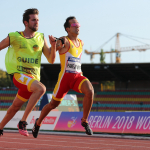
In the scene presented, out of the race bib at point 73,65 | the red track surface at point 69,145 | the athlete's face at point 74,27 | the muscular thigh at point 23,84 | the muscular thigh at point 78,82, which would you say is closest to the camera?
the muscular thigh at point 23,84

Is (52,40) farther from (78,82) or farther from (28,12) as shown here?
(78,82)


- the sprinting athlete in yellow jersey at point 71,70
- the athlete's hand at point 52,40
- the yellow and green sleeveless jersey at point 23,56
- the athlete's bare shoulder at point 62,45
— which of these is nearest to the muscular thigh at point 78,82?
the sprinting athlete in yellow jersey at point 71,70

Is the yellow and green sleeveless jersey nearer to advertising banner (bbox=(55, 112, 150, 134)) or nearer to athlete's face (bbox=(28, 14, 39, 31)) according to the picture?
athlete's face (bbox=(28, 14, 39, 31))

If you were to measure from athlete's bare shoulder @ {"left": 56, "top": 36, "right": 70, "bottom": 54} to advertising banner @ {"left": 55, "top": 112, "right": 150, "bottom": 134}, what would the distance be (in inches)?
410

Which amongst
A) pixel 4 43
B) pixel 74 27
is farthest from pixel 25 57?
pixel 74 27

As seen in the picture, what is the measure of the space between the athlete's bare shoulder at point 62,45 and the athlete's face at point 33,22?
69cm

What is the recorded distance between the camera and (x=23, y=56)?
5.53m

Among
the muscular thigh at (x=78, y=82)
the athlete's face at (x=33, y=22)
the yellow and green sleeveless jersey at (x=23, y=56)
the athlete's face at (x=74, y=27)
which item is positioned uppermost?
the athlete's face at (x=33, y=22)

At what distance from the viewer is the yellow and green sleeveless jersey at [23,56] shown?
552 cm

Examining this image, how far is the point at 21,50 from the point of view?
555 cm

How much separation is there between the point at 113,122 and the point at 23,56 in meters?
11.9

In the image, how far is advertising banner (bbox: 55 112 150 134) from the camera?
15.9 m

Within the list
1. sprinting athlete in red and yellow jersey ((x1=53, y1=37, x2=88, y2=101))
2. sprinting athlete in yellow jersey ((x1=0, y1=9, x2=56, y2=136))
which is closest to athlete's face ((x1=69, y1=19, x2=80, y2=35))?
sprinting athlete in red and yellow jersey ((x1=53, y1=37, x2=88, y2=101))

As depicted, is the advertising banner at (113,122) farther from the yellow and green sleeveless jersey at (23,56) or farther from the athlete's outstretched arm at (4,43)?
the athlete's outstretched arm at (4,43)
